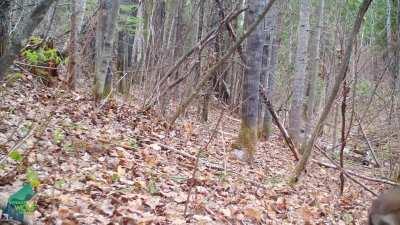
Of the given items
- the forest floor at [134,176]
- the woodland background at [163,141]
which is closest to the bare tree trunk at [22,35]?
the woodland background at [163,141]

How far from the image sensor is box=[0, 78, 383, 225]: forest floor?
4.38 meters

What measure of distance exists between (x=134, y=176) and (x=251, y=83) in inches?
136

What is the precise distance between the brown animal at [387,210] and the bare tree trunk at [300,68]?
1014cm

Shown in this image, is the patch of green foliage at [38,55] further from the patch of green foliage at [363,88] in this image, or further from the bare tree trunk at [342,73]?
the patch of green foliage at [363,88]

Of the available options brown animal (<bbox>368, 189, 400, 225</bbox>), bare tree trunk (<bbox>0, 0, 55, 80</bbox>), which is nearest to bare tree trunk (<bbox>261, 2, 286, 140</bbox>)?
bare tree trunk (<bbox>0, 0, 55, 80</bbox>)

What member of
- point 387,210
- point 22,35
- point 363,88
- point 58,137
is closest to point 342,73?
point 58,137

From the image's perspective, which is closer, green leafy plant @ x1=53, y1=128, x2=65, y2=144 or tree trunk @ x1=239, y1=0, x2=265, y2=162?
green leafy plant @ x1=53, y1=128, x2=65, y2=144

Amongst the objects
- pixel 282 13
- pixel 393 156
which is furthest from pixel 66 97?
pixel 282 13

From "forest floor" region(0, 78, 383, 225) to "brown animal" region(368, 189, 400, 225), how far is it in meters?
2.17

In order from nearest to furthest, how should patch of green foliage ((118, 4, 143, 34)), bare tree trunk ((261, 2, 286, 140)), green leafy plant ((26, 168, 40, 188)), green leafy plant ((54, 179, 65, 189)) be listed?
green leafy plant ((26, 168, 40, 188)), green leafy plant ((54, 179, 65, 189)), bare tree trunk ((261, 2, 286, 140)), patch of green foliage ((118, 4, 143, 34))

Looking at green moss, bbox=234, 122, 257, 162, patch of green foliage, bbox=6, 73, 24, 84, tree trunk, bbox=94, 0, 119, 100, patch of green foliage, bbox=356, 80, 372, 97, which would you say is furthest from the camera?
patch of green foliage, bbox=356, 80, 372, 97

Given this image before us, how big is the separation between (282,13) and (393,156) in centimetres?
1132

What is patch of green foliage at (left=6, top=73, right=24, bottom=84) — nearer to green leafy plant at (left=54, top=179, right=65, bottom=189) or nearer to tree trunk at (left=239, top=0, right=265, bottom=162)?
green leafy plant at (left=54, top=179, right=65, bottom=189)

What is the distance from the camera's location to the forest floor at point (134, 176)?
14.4 feet
